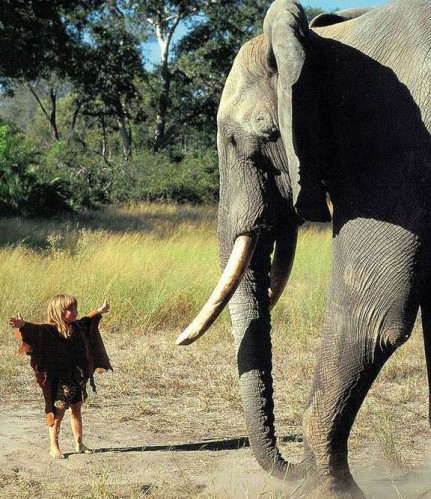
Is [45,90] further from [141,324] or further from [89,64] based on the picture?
[141,324]

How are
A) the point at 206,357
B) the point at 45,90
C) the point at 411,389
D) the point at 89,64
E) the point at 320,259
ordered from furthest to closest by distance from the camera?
the point at 45,90 → the point at 89,64 → the point at 320,259 → the point at 206,357 → the point at 411,389

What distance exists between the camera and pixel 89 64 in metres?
30.5

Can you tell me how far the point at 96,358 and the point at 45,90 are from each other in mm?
47672

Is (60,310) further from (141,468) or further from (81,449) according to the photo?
(141,468)

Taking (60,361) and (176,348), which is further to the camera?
(176,348)

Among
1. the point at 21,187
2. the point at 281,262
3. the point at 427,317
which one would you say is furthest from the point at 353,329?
the point at 21,187

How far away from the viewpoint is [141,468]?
5699mm

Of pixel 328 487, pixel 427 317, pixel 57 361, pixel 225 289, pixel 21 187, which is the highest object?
pixel 427 317

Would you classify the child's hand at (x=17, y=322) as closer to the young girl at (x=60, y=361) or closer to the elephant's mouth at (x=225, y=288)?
the young girl at (x=60, y=361)

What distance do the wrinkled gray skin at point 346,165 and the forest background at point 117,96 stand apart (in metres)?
18.4

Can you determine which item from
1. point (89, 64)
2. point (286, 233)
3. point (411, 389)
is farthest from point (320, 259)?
point (89, 64)

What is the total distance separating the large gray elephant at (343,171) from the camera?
12.7ft

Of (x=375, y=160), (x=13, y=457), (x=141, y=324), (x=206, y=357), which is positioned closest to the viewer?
(x=375, y=160)

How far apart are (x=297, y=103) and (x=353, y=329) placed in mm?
955
